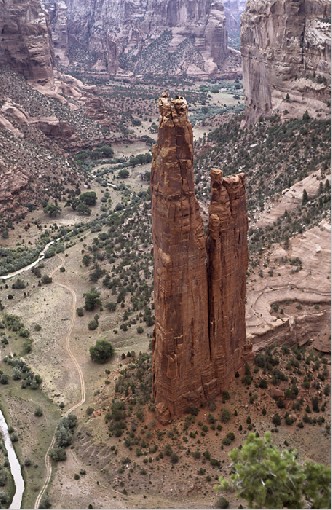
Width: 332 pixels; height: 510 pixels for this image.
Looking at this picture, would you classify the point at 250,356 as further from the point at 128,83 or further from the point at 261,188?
the point at 128,83

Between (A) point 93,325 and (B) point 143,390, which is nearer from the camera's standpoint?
(B) point 143,390

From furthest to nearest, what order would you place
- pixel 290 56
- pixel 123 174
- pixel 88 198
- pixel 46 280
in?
pixel 123 174, pixel 88 198, pixel 290 56, pixel 46 280

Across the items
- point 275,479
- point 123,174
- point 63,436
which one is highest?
point 275,479

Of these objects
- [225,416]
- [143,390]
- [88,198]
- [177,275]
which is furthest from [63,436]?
[88,198]

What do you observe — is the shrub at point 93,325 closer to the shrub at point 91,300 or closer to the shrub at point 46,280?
the shrub at point 91,300

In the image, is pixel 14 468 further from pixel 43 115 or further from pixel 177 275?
pixel 43 115

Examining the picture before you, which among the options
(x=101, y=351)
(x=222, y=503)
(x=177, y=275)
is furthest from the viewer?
(x=101, y=351)

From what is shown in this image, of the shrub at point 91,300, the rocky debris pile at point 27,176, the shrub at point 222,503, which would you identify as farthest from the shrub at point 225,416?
the rocky debris pile at point 27,176
